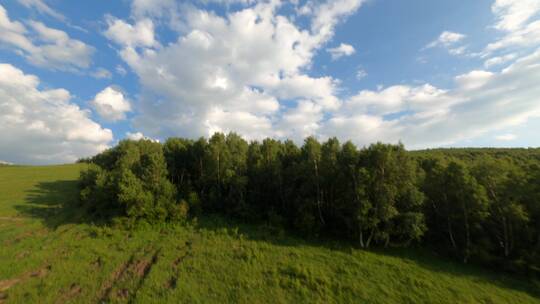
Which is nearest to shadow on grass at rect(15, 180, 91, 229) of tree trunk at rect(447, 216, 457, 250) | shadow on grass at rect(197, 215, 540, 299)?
shadow on grass at rect(197, 215, 540, 299)

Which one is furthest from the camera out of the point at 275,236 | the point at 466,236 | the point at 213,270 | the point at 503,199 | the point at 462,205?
the point at 275,236

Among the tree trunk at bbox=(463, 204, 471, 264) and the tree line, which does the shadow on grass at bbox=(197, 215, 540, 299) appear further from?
the tree line

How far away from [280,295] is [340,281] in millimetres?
5527

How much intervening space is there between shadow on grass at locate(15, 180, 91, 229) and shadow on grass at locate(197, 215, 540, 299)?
17.5 metres

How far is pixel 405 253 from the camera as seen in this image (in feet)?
74.9

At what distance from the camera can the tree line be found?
22.4 m

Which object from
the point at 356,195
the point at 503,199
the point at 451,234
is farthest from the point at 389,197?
the point at 503,199

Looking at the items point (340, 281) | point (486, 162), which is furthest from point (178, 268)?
point (486, 162)

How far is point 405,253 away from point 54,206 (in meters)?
49.5

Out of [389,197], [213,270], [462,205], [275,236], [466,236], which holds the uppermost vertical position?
[389,197]

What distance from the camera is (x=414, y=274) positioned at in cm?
1905

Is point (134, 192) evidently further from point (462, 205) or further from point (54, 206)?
point (462, 205)

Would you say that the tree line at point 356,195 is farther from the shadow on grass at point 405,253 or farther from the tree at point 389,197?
the shadow on grass at point 405,253

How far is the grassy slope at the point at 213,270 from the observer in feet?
52.0
